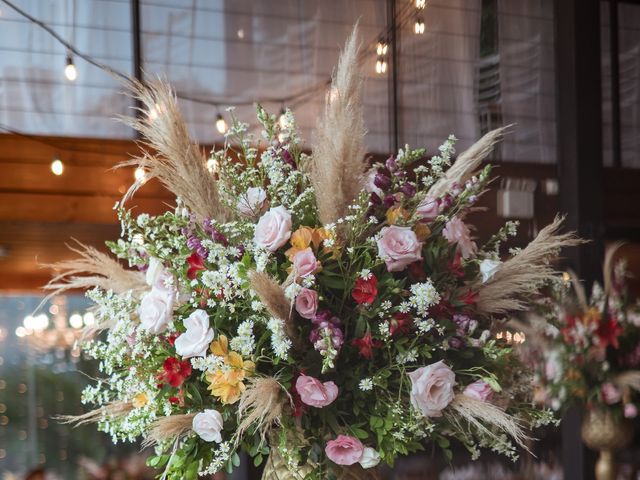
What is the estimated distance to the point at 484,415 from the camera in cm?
110

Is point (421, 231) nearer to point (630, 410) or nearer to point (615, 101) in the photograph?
point (630, 410)

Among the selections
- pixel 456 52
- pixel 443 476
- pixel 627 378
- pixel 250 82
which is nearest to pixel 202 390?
pixel 627 378

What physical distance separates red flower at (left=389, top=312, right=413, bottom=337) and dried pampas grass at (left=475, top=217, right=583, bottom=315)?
0.14 metres

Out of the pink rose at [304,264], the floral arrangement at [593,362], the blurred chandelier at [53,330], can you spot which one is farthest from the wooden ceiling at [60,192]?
the pink rose at [304,264]

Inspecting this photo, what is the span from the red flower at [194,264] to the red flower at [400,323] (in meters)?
0.28

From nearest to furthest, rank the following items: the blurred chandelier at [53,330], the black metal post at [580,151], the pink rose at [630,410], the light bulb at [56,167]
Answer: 1. the pink rose at [630,410]
2. the black metal post at [580,151]
3. the light bulb at [56,167]
4. the blurred chandelier at [53,330]

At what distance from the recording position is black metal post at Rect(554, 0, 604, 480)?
3.27 metres

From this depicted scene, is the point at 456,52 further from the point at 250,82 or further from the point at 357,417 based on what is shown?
the point at 357,417

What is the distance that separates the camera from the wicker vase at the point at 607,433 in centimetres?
254

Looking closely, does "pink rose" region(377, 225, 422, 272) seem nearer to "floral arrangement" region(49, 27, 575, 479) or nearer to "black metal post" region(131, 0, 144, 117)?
"floral arrangement" region(49, 27, 575, 479)

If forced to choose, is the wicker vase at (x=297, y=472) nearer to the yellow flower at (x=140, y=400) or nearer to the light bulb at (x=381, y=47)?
the yellow flower at (x=140, y=400)

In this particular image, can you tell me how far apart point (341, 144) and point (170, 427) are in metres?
0.44

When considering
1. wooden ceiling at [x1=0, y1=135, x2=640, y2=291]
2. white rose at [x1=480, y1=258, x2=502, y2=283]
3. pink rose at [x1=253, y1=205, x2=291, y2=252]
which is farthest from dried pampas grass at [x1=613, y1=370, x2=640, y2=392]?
pink rose at [x1=253, y1=205, x2=291, y2=252]

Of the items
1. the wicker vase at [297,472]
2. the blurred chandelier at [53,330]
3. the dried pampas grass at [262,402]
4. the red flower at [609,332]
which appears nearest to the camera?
the dried pampas grass at [262,402]
